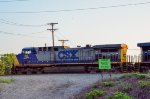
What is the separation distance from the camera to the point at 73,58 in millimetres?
43750

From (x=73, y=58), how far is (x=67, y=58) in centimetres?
79

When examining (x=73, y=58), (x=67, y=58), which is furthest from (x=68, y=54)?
(x=73, y=58)

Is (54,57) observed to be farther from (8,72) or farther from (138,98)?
(138,98)

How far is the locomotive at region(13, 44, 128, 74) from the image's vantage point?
1626 inches

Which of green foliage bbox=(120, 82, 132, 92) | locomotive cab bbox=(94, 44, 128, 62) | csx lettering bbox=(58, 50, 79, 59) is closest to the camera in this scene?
green foliage bbox=(120, 82, 132, 92)

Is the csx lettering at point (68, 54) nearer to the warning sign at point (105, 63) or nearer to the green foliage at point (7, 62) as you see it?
the green foliage at point (7, 62)

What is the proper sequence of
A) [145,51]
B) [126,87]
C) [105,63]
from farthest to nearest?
[145,51]
[105,63]
[126,87]

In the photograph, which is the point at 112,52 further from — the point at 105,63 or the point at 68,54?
the point at 105,63

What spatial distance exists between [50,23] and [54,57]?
54.1 feet

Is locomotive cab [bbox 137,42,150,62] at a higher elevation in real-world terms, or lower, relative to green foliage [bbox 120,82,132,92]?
higher

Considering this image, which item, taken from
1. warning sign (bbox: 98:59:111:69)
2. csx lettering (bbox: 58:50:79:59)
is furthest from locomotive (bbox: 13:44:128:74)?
warning sign (bbox: 98:59:111:69)

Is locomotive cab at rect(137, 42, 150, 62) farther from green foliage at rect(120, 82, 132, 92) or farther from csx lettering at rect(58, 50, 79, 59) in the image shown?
green foliage at rect(120, 82, 132, 92)

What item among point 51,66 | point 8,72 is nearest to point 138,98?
point 51,66

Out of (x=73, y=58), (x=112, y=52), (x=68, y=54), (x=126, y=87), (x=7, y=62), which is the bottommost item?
(x=126, y=87)
